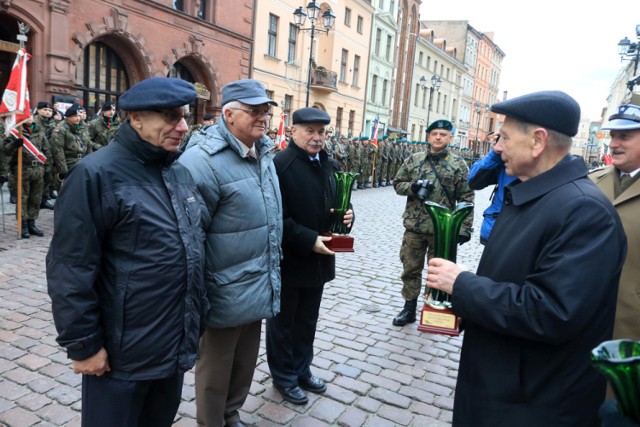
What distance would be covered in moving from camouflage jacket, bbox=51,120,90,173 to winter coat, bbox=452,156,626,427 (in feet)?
29.1

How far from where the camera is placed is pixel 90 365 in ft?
6.37

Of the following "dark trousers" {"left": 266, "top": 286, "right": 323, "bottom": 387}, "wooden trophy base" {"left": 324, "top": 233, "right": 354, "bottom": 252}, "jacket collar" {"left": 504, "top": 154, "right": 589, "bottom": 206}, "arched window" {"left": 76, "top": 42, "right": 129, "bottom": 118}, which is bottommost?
"dark trousers" {"left": 266, "top": 286, "right": 323, "bottom": 387}

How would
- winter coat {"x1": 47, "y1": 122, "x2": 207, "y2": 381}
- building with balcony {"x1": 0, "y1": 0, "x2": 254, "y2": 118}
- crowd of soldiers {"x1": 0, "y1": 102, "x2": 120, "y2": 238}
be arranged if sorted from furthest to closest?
building with balcony {"x1": 0, "y1": 0, "x2": 254, "y2": 118}
crowd of soldiers {"x1": 0, "y1": 102, "x2": 120, "y2": 238}
winter coat {"x1": 47, "y1": 122, "x2": 207, "y2": 381}

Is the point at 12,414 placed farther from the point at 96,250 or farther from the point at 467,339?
the point at 467,339

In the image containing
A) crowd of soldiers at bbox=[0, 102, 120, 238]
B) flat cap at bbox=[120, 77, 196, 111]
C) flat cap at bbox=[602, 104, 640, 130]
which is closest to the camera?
flat cap at bbox=[120, 77, 196, 111]

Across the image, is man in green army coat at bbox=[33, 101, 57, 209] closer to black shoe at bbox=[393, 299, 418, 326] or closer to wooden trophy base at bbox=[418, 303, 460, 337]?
black shoe at bbox=[393, 299, 418, 326]

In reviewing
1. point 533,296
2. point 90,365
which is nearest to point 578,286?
point 533,296

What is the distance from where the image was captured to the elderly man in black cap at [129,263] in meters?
1.89

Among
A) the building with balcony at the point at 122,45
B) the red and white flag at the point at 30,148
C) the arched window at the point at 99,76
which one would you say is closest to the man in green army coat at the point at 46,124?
the red and white flag at the point at 30,148

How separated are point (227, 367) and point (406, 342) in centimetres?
240

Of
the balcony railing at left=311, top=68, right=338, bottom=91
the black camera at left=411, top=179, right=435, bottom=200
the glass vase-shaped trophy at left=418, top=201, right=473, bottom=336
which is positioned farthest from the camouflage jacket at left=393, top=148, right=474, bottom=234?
the balcony railing at left=311, top=68, right=338, bottom=91

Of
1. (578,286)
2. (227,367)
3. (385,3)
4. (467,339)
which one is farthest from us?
(385,3)

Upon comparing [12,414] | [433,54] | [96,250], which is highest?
[433,54]

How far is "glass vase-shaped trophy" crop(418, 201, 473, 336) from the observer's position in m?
2.21
